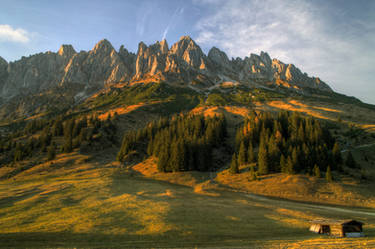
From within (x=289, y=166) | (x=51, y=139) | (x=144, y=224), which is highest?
(x=51, y=139)

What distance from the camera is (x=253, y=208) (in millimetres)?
43562

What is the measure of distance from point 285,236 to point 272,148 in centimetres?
5725

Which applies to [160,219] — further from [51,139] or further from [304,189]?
[51,139]

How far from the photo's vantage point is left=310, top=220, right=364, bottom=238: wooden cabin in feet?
92.0

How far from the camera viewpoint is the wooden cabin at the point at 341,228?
92.0ft

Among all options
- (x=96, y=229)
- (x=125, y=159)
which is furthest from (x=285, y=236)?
(x=125, y=159)

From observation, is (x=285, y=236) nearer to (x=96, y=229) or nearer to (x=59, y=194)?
(x=96, y=229)

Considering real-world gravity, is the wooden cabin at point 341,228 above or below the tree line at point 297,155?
below

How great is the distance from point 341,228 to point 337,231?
3.00ft

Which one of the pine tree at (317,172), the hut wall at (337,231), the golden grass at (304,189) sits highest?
the pine tree at (317,172)

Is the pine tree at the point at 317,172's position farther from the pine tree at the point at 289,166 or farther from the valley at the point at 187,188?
the pine tree at the point at 289,166

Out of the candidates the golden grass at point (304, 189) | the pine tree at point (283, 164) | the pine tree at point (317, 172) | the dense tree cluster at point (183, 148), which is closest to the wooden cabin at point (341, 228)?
the golden grass at point (304, 189)

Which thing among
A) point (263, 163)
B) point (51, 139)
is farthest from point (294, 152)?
point (51, 139)

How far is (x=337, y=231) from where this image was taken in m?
28.7
